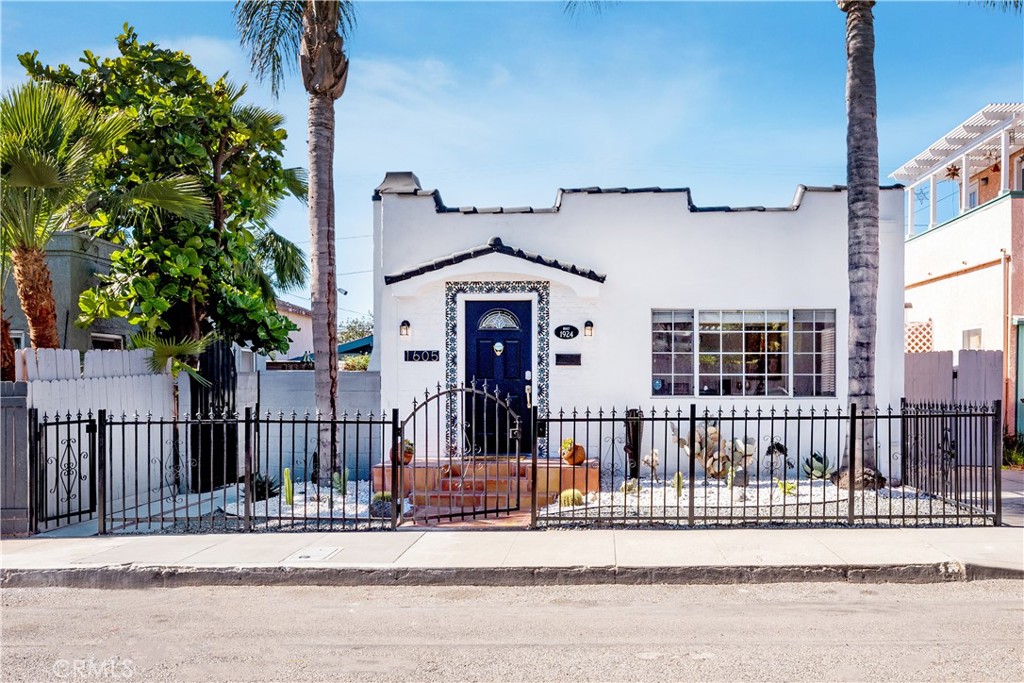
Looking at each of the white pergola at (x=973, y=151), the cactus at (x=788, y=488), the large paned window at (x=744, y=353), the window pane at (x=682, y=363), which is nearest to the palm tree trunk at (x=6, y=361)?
the large paned window at (x=744, y=353)

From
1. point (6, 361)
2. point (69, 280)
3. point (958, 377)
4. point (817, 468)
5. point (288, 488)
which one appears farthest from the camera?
point (958, 377)

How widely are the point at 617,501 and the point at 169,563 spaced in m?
5.03

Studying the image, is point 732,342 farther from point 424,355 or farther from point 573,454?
point 424,355

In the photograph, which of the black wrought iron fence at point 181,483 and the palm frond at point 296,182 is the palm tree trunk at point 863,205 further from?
the palm frond at point 296,182

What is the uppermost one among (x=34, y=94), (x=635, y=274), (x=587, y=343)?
(x=34, y=94)

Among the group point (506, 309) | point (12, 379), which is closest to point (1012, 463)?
point (506, 309)

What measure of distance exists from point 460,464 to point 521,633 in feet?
17.1

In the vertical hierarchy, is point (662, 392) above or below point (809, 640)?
above

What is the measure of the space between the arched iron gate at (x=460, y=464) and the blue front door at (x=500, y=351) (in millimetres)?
102

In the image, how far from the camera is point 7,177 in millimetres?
8727

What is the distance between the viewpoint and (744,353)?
12.1m

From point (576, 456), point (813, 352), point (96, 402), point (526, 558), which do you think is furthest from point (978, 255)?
point (96, 402)

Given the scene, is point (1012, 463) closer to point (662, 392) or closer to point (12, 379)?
point (662, 392)

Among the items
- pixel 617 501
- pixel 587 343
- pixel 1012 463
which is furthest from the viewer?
pixel 1012 463
